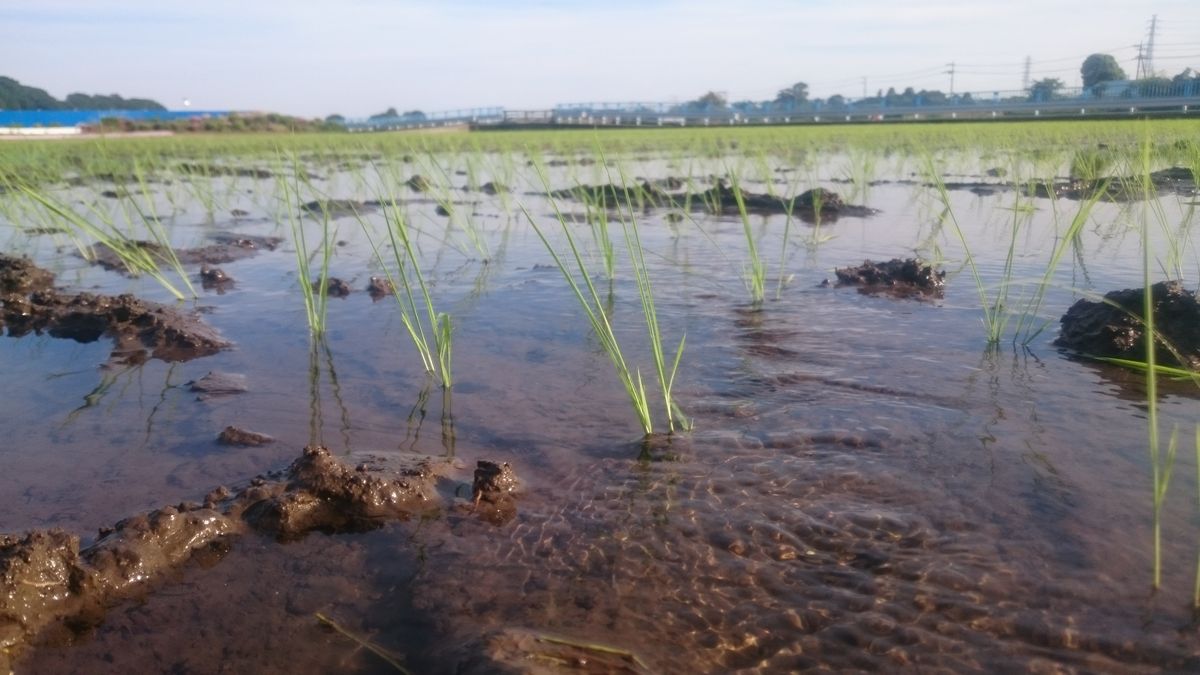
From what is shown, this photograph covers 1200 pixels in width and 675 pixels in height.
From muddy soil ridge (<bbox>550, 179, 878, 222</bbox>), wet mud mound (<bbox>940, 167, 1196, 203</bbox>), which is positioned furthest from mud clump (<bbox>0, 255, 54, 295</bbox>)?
wet mud mound (<bbox>940, 167, 1196, 203</bbox>)

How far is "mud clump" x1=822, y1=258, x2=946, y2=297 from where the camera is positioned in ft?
13.5

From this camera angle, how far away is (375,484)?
204 centimetres

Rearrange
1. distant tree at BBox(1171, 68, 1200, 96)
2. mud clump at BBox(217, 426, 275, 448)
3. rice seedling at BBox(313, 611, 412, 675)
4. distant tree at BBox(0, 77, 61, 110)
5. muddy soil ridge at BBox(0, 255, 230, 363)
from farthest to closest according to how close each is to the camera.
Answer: distant tree at BBox(0, 77, 61, 110) < distant tree at BBox(1171, 68, 1200, 96) < muddy soil ridge at BBox(0, 255, 230, 363) < mud clump at BBox(217, 426, 275, 448) < rice seedling at BBox(313, 611, 412, 675)

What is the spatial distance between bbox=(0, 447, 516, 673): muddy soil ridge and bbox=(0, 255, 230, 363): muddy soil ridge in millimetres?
1597

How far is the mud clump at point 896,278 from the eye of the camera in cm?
411

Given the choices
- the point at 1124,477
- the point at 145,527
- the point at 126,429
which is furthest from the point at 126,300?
the point at 1124,477

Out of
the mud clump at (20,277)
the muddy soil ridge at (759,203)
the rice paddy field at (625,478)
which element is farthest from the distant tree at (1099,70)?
the mud clump at (20,277)

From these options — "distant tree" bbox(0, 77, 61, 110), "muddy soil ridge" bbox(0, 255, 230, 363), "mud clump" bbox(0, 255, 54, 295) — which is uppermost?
"distant tree" bbox(0, 77, 61, 110)

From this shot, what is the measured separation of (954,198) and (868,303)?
4690mm

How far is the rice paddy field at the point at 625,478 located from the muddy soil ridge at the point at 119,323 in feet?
0.08

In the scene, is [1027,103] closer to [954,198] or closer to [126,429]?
[954,198]

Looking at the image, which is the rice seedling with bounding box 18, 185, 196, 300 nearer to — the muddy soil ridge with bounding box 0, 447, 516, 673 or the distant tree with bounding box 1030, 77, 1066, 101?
the muddy soil ridge with bounding box 0, 447, 516, 673

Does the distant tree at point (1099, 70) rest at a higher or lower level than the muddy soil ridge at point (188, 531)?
higher

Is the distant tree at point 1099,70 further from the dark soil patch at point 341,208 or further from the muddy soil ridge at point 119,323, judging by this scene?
the muddy soil ridge at point 119,323
